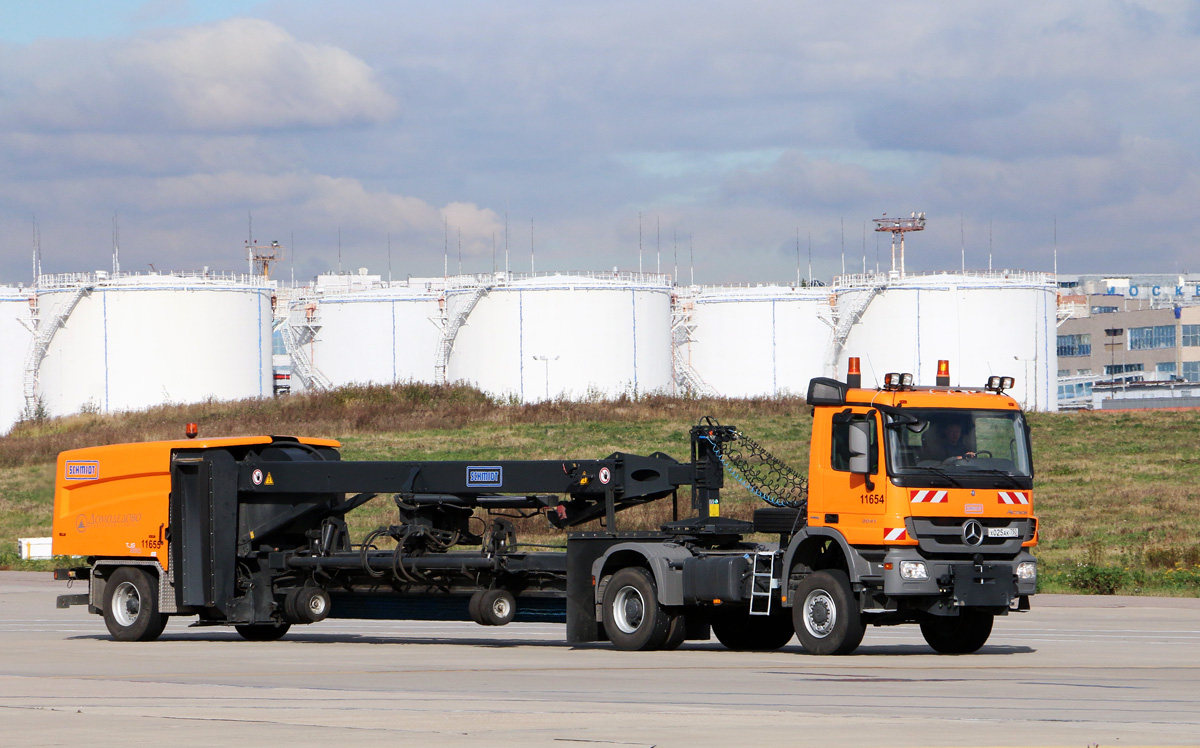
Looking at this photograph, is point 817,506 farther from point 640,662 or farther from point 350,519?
point 350,519

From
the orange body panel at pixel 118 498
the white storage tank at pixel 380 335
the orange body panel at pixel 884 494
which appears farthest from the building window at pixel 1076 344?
the orange body panel at pixel 884 494

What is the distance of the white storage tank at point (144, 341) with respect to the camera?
8231 cm

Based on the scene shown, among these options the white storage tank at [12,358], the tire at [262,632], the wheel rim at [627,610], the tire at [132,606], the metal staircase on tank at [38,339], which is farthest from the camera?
the white storage tank at [12,358]

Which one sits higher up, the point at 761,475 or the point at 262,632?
the point at 761,475

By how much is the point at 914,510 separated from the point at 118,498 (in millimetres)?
11444

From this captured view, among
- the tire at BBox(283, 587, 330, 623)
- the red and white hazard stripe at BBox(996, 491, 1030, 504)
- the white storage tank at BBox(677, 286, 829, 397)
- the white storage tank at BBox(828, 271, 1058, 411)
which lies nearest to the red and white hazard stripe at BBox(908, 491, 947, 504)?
the red and white hazard stripe at BBox(996, 491, 1030, 504)

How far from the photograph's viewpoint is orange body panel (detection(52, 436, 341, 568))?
21.7 metres

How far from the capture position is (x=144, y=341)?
8225 centimetres

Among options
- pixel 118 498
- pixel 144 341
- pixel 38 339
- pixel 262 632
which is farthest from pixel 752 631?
pixel 38 339

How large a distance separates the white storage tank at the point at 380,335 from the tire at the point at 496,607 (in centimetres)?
7666

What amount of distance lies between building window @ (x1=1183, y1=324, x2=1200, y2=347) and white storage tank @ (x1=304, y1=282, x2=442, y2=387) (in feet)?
276

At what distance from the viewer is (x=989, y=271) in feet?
284

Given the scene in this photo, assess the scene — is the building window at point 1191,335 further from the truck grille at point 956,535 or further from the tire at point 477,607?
the tire at point 477,607

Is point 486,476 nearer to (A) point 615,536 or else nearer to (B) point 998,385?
(A) point 615,536
